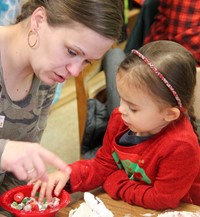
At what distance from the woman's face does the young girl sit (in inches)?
5.7

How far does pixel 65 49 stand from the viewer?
112cm

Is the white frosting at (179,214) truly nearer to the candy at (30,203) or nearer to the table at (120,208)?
the table at (120,208)

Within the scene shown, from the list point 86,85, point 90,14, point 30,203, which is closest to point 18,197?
point 30,203

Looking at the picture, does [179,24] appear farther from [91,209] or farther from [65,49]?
[91,209]

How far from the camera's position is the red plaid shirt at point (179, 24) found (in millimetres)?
2225

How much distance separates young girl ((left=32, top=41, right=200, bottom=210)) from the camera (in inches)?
46.5

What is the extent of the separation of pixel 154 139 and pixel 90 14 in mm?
406

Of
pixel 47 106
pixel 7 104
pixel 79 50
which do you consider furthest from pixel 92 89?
pixel 79 50

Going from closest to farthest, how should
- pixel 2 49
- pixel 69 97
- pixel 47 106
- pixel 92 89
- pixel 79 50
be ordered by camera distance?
pixel 79 50 → pixel 2 49 → pixel 47 106 → pixel 92 89 → pixel 69 97

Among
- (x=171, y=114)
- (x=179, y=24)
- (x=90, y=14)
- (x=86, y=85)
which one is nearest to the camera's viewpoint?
(x=90, y=14)

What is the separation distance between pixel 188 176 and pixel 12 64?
24.2 inches

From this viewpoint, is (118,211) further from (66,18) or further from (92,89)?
(92,89)

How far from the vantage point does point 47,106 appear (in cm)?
147

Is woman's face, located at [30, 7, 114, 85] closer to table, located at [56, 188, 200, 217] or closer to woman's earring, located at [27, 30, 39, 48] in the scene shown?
woman's earring, located at [27, 30, 39, 48]
